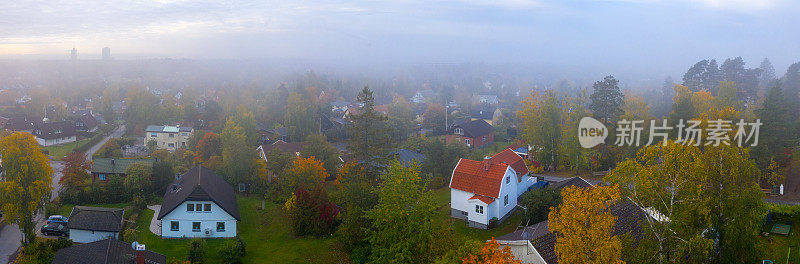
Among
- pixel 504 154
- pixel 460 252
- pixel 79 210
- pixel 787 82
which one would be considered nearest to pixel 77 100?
pixel 79 210

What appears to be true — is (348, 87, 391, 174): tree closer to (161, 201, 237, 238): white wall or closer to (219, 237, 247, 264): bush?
(161, 201, 237, 238): white wall

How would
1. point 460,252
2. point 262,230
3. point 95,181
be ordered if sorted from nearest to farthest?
point 460,252, point 262,230, point 95,181

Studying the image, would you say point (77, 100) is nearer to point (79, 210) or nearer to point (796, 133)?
point (79, 210)

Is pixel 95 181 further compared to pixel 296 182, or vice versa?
pixel 95 181

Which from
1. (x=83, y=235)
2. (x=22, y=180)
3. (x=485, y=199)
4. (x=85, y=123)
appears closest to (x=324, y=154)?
(x=485, y=199)

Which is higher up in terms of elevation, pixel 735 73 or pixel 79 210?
pixel 735 73

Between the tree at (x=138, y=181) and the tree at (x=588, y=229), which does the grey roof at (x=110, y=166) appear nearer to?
the tree at (x=138, y=181)

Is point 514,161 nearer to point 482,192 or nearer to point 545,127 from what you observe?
point 482,192

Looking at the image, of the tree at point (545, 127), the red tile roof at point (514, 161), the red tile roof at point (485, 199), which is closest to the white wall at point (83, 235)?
the red tile roof at point (485, 199)
